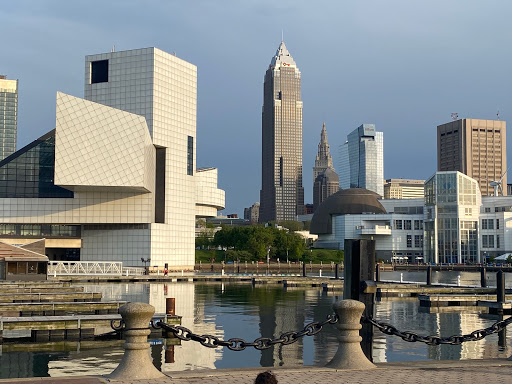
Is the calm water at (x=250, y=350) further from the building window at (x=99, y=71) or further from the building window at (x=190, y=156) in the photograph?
the building window at (x=99, y=71)

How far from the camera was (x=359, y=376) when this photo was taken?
44.1ft

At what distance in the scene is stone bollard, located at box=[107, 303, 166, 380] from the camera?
13125 millimetres

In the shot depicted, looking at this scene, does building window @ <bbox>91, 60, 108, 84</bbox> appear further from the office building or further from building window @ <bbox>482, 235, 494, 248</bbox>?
building window @ <bbox>482, 235, 494, 248</bbox>

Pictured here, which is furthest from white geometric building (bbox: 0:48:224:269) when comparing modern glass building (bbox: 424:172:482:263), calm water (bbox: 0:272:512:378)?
modern glass building (bbox: 424:172:482:263)

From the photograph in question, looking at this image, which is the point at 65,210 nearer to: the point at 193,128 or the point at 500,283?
the point at 193,128

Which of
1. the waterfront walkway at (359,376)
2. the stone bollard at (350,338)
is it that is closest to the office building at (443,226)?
the waterfront walkway at (359,376)

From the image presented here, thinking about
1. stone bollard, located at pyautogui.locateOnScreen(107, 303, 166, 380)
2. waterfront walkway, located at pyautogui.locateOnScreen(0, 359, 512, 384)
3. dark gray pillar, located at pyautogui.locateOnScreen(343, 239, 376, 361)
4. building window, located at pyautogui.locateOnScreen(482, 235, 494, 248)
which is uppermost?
building window, located at pyautogui.locateOnScreen(482, 235, 494, 248)

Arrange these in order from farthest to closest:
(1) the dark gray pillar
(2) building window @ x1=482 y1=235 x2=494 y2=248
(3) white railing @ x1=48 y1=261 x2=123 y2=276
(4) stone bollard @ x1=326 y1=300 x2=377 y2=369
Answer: (2) building window @ x1=482 y1=235 x2=494 y2=248
(3) white railing @ x1=48 y1=261 x2=123 y2=276
(1) the dark gray pillar
(4) stone bollard @ x1=326 y1=300 x2=377 y2=369

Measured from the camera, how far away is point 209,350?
2253 centimetres

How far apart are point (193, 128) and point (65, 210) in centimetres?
2431

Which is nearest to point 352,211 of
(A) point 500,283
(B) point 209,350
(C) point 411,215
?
(C) point 411,215

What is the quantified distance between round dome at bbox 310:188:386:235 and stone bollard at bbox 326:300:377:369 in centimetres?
17765

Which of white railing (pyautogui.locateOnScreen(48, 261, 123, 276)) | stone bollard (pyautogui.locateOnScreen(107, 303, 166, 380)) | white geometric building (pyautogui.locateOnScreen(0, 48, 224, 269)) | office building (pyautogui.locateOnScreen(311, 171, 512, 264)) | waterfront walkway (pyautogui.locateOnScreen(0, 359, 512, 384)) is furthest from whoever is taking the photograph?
office building (pyautogui.locateOnScreen(311, 171, 512, 264))

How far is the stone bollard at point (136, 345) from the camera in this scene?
13.1 metres
